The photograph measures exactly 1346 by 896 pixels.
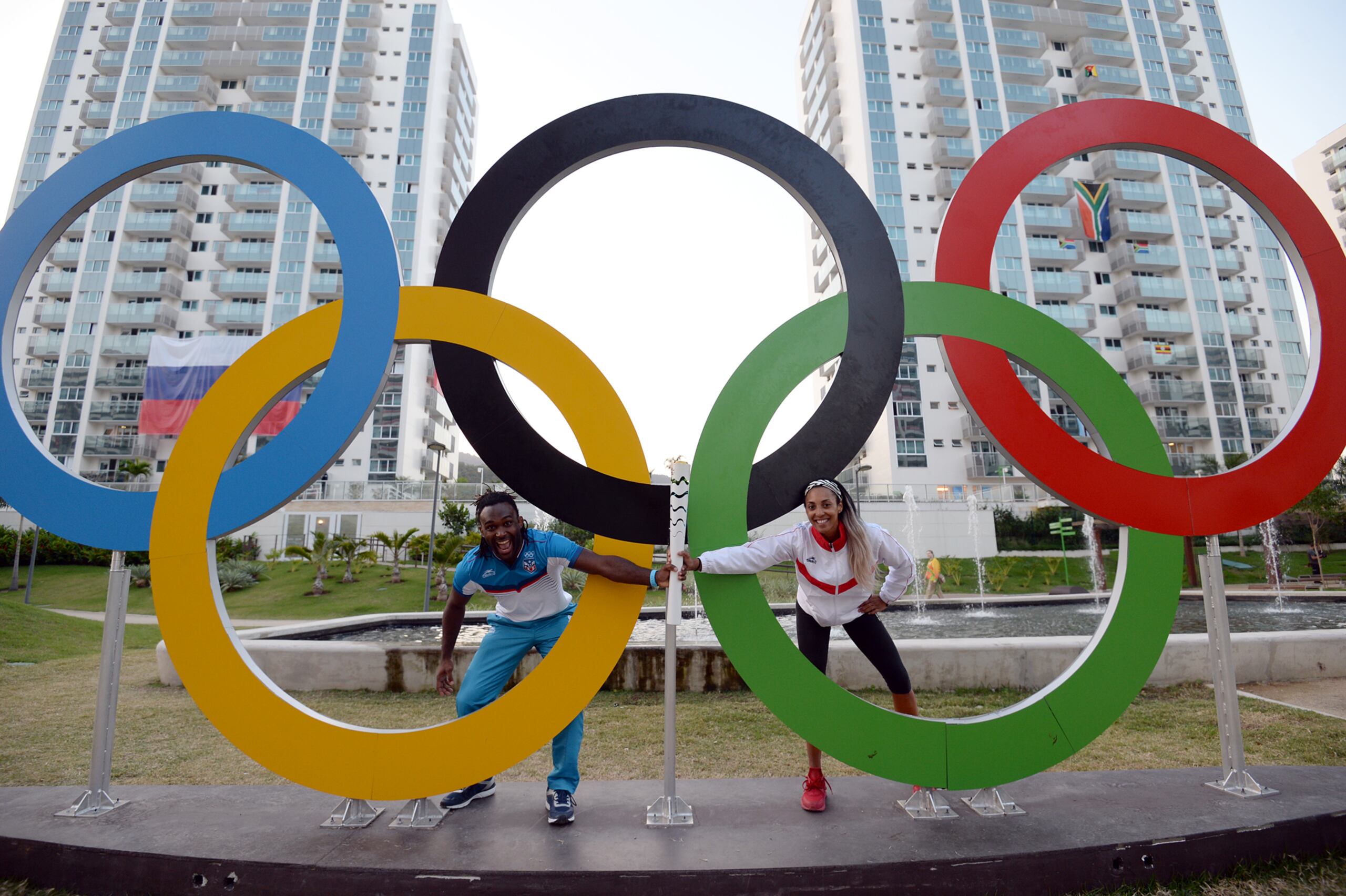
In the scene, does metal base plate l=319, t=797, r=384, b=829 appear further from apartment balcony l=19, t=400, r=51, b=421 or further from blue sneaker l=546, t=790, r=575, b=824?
apartment balcony l=19, t=400, r=51, b=421

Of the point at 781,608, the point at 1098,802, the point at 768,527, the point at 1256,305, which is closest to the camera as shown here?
the point at 1098,802

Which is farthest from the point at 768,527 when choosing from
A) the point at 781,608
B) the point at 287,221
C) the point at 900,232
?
the point at 287,221

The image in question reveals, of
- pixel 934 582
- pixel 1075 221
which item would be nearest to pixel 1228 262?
pixel 1075 221

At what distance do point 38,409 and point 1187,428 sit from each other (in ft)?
231

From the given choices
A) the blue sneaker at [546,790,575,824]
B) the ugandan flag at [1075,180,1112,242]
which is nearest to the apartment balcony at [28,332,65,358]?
the blue sneaker at [546,790,575,824]

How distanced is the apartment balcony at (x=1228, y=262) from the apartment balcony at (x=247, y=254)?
2383 inches

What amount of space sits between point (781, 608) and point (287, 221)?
143ft

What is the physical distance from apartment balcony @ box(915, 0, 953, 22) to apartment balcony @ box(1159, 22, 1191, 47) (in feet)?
50.0

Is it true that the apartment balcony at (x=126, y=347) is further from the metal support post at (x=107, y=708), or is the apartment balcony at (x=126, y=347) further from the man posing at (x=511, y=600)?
the man posing at (x=511, y=600)

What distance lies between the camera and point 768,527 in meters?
28.5

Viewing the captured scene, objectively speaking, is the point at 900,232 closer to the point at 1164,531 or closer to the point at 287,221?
the point at 287,221

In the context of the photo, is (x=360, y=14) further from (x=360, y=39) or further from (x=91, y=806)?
(x=91, y=806)

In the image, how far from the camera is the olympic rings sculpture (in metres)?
3.59

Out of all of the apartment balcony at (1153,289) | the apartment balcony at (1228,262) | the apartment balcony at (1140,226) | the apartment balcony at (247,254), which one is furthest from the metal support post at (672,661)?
the apartment balcony at (1228,262)
